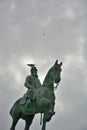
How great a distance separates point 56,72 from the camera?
31.7 meters

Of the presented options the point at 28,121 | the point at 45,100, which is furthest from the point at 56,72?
the point at 28,121

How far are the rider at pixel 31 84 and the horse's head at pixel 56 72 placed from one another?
1.28 metres

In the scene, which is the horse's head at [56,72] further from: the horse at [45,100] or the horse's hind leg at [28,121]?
the horse's hind leg at [28,121]

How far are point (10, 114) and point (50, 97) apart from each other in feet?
9.20

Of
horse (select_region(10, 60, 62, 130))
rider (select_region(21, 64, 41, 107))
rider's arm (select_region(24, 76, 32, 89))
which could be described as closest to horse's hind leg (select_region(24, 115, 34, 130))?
horse (select_region(10, 60, 62, 130))

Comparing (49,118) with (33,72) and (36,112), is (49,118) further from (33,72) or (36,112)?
(33,72)

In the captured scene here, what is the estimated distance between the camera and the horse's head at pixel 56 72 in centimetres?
3158

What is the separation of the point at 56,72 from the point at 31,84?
1.65 m

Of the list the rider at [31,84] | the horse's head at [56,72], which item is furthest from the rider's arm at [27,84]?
the horse's head at [56,72]

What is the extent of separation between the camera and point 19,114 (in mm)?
32594

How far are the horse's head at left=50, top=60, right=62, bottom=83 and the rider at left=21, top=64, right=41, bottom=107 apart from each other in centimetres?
128

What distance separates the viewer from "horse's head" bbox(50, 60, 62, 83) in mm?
31578

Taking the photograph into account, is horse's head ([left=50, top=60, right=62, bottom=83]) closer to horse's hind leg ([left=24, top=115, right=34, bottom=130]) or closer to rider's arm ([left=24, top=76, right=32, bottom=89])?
rider's arm ([left=24, top=76, right=32, bottom=89])

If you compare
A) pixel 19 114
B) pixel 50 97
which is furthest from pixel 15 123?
pixel 50 97
